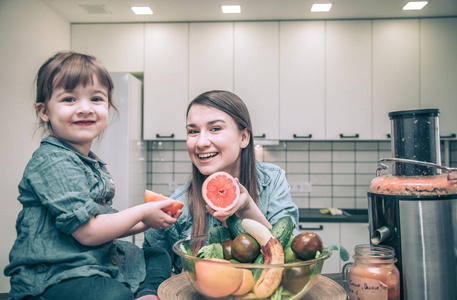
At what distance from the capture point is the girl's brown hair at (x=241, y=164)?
1.16 metres

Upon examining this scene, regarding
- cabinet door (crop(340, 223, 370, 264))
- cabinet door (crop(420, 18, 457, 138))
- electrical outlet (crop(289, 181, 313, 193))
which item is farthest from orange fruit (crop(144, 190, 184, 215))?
cabinet door (crop(420, 18, 457, 138))

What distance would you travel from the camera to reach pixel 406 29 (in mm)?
2855

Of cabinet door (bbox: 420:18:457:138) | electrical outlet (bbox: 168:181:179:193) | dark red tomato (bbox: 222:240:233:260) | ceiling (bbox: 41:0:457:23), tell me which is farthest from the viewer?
electrical outlet (bbox: 168:181:179:193)

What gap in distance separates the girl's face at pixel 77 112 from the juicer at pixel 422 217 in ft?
2.50

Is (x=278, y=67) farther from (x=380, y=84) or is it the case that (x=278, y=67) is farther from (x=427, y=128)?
(x=427, y=128)

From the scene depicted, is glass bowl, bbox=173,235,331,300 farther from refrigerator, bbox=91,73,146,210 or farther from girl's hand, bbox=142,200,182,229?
refrigerator, bbox=91,73,146,210

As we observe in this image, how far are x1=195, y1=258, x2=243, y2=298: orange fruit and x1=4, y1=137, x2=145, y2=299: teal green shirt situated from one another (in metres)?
0.34

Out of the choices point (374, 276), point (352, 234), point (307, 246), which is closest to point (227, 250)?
point (307, 246)

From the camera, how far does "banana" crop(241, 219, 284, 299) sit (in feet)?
1.87

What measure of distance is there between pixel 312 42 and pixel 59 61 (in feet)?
7.88

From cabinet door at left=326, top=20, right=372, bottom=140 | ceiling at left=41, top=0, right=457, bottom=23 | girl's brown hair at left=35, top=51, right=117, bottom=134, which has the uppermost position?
ceiling at left=41, top=0, right=457, bottom=23

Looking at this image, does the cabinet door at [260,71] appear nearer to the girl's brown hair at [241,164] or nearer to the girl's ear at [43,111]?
the girl's brown hair at [241,164]

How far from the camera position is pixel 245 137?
49.4 inches

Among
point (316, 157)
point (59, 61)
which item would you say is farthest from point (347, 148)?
point (59, 61)
